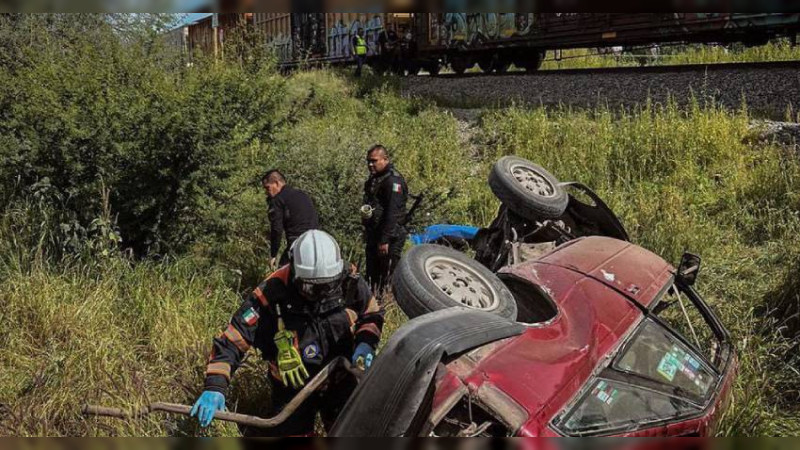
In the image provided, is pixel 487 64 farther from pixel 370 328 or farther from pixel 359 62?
pixel 370 328

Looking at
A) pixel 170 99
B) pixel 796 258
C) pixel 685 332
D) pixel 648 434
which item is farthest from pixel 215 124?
pixel 796 258

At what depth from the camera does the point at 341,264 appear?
3.09m

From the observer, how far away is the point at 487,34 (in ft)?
51.1

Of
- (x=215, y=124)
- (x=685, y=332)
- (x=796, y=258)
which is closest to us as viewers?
(x=685, y=332)

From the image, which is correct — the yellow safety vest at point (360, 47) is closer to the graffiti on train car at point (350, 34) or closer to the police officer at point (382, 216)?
the graffiti on train car at point (350, 34)

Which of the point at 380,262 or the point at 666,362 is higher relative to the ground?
the point at 666,362

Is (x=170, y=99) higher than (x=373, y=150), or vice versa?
(x=170, y=99)

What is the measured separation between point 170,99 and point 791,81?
8.77 m

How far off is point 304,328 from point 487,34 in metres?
13.7

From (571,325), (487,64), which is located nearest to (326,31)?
(487,64)

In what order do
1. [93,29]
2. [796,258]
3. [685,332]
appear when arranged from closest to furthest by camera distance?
1. [685,332]
2. [796,258]
3. [93,29]

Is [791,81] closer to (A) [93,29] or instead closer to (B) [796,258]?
(B) [796,258]

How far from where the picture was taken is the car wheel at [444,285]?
3111 millimetres

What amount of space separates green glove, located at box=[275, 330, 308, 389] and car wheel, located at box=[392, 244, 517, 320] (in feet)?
1.93
